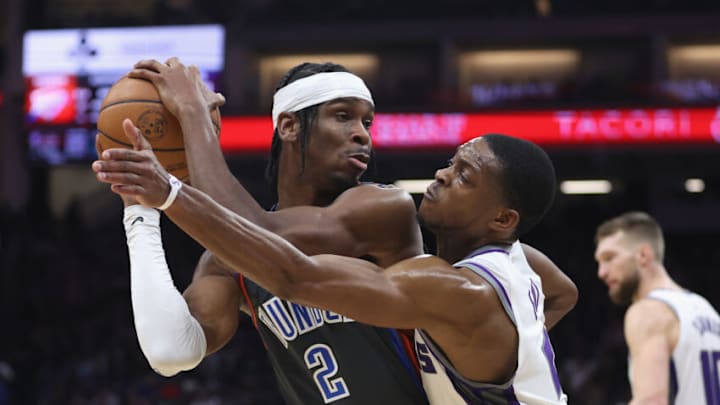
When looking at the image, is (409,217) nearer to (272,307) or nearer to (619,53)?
(272,307)

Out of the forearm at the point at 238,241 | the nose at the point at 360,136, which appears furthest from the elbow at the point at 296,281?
the nose at the point at 360,136

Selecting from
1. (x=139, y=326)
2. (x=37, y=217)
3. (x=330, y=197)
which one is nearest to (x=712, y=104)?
(x=330, y=197)

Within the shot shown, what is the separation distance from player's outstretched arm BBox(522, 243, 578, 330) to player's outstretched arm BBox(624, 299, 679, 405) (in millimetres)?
1592

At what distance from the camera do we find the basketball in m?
2.81

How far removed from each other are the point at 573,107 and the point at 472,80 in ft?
19.7

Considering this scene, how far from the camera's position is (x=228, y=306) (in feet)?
10.5

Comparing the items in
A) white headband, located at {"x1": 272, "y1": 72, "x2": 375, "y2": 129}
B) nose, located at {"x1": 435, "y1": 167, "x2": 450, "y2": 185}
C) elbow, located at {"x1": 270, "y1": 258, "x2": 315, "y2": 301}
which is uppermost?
white headband, located at {"x1": 272, "y1": 72, "x2": 375, "y2": 129}

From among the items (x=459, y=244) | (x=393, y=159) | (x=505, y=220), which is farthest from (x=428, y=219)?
(x=393, y=159)

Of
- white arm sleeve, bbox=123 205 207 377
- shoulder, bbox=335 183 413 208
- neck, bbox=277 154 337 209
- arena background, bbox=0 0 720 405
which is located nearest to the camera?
white arm sleeve, bbox=123 205 207 377

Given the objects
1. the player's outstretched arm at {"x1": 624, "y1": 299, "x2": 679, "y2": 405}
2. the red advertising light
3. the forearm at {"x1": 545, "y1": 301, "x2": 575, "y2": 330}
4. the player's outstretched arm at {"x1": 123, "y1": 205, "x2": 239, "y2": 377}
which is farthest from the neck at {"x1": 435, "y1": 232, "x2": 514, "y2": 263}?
the red advertising light

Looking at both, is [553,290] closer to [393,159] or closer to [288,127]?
[288,127]

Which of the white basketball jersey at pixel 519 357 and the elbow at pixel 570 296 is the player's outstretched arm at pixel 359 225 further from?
the elbow at pixel 570 296

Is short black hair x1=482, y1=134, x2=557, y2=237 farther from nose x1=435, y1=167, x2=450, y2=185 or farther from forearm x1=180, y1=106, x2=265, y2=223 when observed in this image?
forearm x1=180, y1=106, x2=265, y2=223

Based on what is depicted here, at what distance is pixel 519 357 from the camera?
264 centimetres
